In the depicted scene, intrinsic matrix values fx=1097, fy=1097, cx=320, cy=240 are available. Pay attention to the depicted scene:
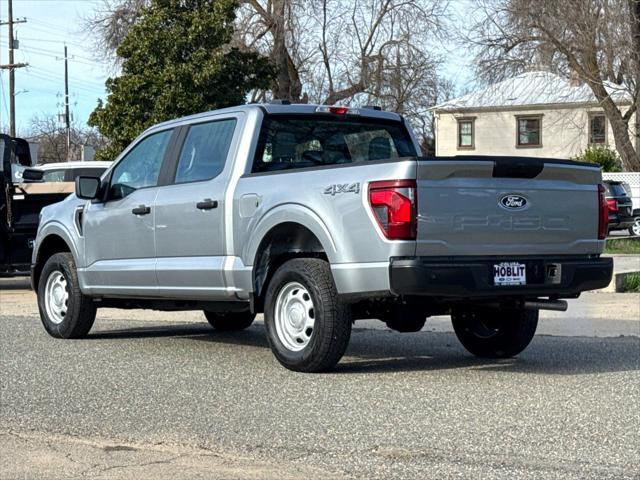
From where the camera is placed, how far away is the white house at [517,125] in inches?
2021

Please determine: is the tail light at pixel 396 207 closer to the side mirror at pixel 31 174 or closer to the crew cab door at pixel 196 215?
the crew cab door at pixel 196 215

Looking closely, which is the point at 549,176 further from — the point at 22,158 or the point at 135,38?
the point at 135,38

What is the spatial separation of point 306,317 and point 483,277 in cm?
137

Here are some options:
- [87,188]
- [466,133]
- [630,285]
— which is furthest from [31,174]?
[466,133]

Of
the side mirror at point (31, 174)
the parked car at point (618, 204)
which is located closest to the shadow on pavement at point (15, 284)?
the side mirror at point (31, 174)

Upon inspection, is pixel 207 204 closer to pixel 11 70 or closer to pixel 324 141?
pixel 324 141

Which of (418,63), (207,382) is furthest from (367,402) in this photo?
(418,63)

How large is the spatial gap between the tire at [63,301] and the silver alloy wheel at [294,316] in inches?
112

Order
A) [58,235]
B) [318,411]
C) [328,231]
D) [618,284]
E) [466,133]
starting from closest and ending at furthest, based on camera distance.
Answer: [318,411] < [328,231] < [58,235] < [618,284] < [466,133]

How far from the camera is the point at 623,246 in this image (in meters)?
25.8

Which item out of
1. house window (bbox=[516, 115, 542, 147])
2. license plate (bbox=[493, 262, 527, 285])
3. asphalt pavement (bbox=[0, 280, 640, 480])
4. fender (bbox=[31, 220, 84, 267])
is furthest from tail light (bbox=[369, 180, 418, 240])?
house window (bbox=[516, 115, 542, 147])

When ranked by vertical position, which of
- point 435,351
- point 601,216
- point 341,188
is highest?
point 341,188

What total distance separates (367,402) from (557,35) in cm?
2444

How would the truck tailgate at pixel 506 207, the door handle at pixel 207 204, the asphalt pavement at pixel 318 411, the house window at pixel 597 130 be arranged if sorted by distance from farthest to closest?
the house window at pixel 597 130 < the door handle at pixel 207 204 < the truck tailgate at pixel 506 207 < the asphalt pavement at pixel 318 411
